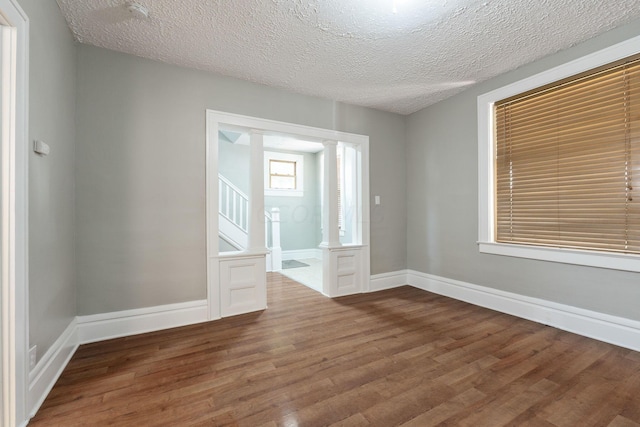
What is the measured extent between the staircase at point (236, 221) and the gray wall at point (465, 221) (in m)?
2.62

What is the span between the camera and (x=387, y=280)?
4.06 metres

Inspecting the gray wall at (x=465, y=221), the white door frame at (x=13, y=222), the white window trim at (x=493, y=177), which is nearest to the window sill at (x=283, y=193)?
the gray wall at (x=465, y=221)

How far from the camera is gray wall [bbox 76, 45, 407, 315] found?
242 centimetres

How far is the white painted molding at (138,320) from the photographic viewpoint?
2395 millimetres

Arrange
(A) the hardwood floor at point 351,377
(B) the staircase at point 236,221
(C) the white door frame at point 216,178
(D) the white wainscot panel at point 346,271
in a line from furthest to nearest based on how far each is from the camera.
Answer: (B) the staircase at point 236,221
(D) the white wainscot panel at point 346,271
(C) the white door frame at point 216,178
(A) the hardwood floor at point 351,377

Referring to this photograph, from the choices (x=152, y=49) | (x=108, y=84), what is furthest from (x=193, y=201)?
(x=152, y=49)

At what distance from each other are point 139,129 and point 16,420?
2231 mm

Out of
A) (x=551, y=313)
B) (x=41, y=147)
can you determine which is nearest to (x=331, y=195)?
(x=551, y=313)

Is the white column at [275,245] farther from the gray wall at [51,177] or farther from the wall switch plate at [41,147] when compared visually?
the wall switch plate at [41,147]

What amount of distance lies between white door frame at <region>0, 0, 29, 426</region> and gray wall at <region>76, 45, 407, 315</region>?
1063mm

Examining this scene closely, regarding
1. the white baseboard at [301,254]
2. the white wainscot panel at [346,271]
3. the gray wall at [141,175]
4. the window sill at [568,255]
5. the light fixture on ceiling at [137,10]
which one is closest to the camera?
the light fixture on ceiling at [137,10]

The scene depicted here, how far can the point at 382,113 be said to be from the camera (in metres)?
4.07

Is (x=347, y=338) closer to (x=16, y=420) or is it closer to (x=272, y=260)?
(x=16, y=420)

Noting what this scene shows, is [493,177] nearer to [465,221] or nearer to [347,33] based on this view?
[465,221]
